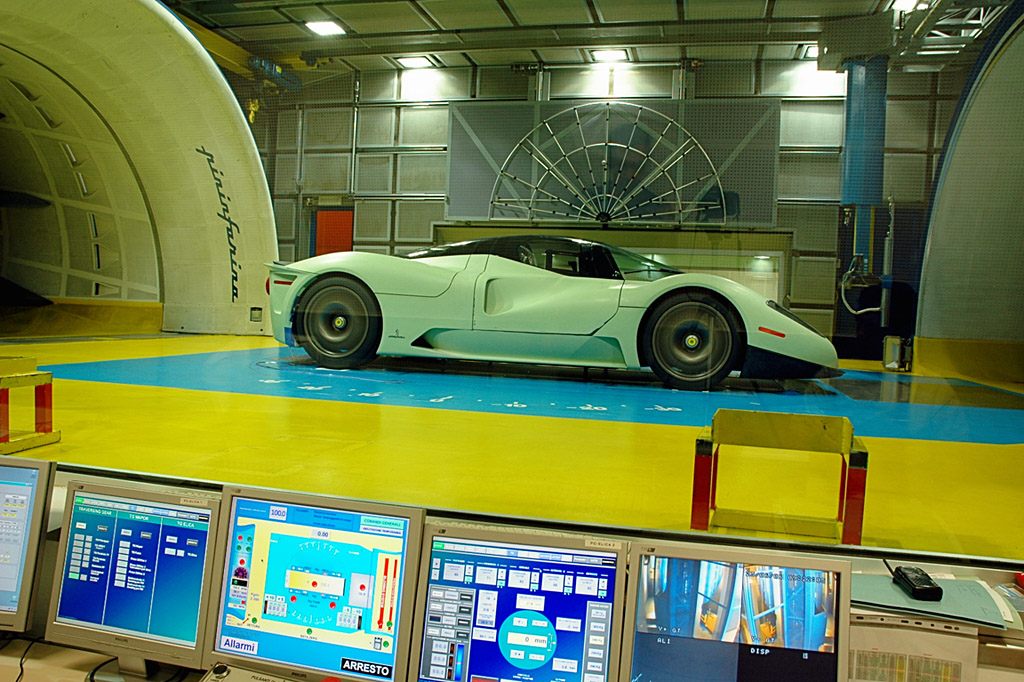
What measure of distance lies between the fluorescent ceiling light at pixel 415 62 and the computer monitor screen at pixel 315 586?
2.86 feet

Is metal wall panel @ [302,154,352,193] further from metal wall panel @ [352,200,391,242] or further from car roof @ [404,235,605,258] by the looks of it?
car roof @ [404,235,605,258]

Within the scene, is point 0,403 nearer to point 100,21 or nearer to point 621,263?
point 100,21

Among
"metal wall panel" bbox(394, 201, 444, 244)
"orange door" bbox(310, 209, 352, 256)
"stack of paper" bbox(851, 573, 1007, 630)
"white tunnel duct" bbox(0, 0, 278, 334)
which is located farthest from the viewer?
"white tunnel duct" bbox(0, 0, 278, 334)

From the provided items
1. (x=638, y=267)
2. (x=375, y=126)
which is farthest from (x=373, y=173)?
(x=638, y=267)

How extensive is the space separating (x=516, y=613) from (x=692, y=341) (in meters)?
0.67

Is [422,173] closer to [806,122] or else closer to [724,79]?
[724,79]

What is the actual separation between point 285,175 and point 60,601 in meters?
0.98

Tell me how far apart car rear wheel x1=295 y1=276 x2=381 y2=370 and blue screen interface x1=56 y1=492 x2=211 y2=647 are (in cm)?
46

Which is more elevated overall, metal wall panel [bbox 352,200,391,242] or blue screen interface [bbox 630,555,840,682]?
metal wall panel [bbox 352,200,391,242]

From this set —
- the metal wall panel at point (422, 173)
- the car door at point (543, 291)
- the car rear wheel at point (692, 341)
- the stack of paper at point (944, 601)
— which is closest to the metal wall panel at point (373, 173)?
the metal wall panel at point (422, 173)

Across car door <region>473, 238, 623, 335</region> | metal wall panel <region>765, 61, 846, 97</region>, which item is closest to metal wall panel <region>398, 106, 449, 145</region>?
car door <region>473, 238, 623, 335</region>

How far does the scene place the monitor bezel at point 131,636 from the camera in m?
1.15

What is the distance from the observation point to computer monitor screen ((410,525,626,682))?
0.99 metres

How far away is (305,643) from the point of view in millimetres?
1106
